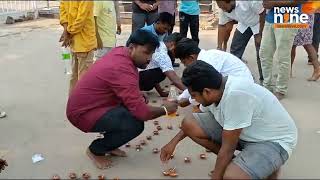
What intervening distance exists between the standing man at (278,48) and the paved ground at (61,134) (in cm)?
25

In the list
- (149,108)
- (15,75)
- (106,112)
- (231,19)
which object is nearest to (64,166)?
(106,112)

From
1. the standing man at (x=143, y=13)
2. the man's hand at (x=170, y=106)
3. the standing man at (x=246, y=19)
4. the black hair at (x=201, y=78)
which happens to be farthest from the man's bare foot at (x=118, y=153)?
the standing man at (x=143, y=13)

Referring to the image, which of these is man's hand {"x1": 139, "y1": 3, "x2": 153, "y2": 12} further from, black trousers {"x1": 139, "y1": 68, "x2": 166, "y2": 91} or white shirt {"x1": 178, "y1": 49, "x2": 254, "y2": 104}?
white shirt {"x1": 178, "y1": 49, "x2": 254, "y2": 104}

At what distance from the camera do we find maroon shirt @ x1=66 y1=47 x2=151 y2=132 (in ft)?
10.6

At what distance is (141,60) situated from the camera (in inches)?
133

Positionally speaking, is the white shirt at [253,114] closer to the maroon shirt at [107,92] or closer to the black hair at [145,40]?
the maroon shirt at [107,92]

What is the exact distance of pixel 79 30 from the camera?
468 cm

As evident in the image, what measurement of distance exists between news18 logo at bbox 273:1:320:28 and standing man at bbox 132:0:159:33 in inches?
83.6

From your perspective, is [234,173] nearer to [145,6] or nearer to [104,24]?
[104,24]

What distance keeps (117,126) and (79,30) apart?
1.69m

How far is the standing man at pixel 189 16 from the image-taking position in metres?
6.97

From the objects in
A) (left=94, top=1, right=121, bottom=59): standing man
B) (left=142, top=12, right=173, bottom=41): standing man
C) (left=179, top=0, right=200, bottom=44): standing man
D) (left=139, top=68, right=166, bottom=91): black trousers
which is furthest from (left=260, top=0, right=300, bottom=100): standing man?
(left=179, top=0, right=200, bottom=44): standing man

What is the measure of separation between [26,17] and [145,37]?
950 cm

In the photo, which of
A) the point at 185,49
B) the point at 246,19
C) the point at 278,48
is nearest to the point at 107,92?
the point at 185,49
